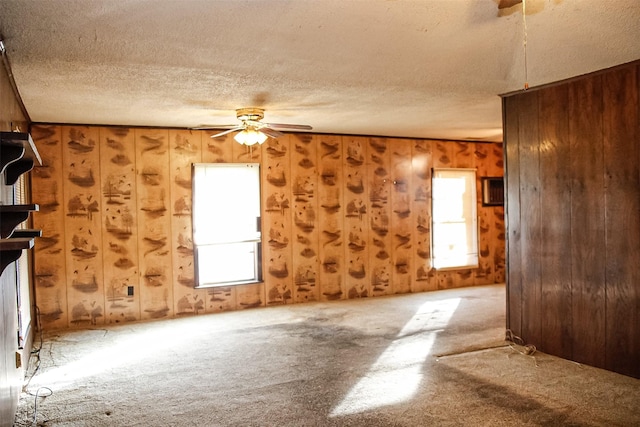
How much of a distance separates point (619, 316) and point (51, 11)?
4179 millimetres

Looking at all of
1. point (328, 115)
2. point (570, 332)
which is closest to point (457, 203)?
point (328, 115)

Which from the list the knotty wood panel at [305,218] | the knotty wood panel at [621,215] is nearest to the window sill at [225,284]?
the knotty wood panel at [305,218]

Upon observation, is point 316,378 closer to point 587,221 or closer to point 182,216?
point 587,221

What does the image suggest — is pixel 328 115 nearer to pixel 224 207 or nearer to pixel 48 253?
pixel 224 207

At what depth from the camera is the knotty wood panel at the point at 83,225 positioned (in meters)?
5.63

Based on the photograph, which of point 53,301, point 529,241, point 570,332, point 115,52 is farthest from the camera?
point 53,301

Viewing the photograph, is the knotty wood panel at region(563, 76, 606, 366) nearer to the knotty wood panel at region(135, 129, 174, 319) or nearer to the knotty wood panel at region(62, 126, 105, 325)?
the knotty wood panel at region(135, 129, 174, 319)

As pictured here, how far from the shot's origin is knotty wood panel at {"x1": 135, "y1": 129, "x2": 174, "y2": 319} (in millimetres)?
5961

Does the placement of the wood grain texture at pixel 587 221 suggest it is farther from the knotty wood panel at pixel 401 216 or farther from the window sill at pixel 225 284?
the window sill at pixel 225 284

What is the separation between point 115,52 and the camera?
315cm

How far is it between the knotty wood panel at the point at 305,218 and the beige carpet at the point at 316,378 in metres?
1.13

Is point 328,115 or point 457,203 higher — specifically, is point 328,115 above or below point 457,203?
above

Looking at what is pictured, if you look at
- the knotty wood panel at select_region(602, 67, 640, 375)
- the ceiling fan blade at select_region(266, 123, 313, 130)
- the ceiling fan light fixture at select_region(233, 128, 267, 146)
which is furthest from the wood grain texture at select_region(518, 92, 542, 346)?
the ceiling fan light fixture at select_region(233, 128, 267, 146)

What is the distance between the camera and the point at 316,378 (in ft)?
12.4
